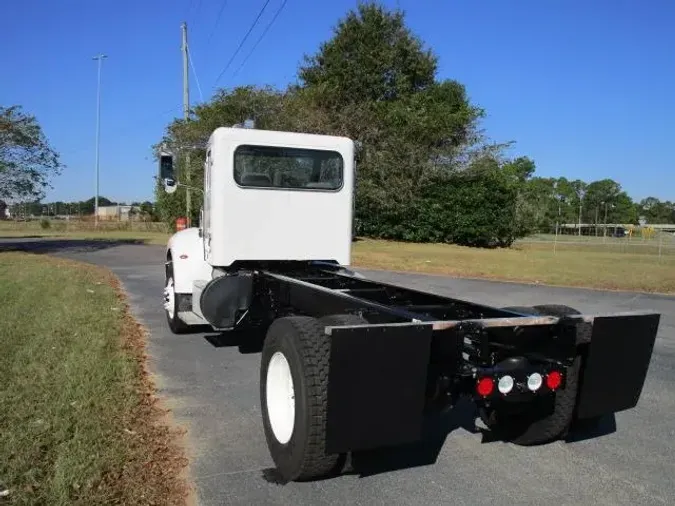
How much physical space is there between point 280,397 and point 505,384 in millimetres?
1421

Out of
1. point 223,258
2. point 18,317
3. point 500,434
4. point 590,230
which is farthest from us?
point 590,230

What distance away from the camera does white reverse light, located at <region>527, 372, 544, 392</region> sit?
145 inches

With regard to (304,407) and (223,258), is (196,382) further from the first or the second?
(304,407)

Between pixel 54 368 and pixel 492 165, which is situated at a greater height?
pixel 492 165

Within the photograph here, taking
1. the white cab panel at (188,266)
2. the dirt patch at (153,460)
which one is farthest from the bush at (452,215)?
the dirt patch at (153,460)

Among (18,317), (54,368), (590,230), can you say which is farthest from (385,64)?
(590,230)

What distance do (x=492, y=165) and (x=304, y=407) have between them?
29.1 m

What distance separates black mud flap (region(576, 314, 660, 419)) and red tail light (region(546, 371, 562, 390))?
0.18 meters

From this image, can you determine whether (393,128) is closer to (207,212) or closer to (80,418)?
(207,212)

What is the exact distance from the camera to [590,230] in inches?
4289

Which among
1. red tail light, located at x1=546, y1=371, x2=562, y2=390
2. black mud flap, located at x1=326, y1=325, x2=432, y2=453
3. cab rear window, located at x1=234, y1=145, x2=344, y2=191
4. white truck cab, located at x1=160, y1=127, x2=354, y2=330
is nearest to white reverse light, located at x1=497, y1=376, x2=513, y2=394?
red tail light, located at x1=546, y1=371, x2=562, y2=390

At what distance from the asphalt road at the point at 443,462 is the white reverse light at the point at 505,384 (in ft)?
2.04

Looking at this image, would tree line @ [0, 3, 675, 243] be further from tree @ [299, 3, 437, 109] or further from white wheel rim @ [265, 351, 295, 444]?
white wheel rim @ [265, 351, 295, 444]

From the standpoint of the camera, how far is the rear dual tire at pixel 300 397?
11.1ft
